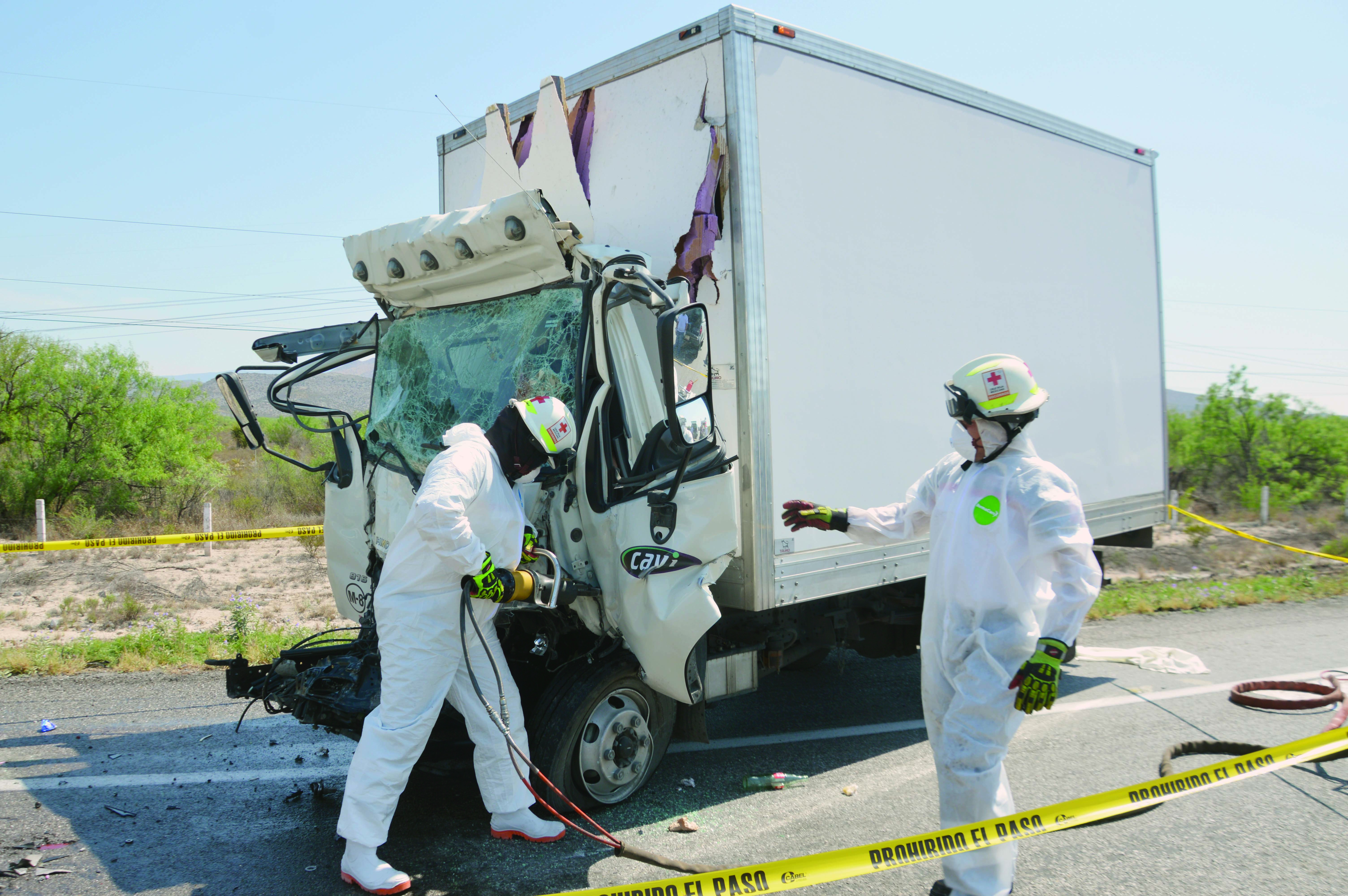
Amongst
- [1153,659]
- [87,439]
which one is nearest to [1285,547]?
[1153,659]

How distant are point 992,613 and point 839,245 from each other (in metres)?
2.42

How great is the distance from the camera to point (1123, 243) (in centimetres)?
714

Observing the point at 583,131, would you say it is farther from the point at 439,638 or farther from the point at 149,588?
the point at 149,588

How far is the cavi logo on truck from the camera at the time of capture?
13.6 feet

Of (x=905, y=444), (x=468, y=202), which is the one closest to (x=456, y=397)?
(x=468, y=202)

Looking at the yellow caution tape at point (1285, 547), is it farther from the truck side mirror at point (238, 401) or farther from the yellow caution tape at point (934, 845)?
the truck side mirror at point (238, 401)

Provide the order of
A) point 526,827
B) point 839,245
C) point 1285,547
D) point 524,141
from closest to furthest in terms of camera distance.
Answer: point 526,827 < point 839,245 < point 524,141 < point 1285,547

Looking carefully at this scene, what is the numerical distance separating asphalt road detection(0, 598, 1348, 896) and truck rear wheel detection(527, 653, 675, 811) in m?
0.22

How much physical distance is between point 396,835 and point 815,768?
2.27 meters

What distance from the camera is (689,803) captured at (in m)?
4.61

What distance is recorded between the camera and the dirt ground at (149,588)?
8.98 meters

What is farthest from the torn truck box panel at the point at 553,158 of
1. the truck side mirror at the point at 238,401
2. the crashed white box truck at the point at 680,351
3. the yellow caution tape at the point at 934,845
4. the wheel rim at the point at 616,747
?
the yellow caution tape at the point at 934,845

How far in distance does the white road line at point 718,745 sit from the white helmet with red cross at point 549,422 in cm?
217

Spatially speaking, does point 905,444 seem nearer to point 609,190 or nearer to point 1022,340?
point 1022,340
